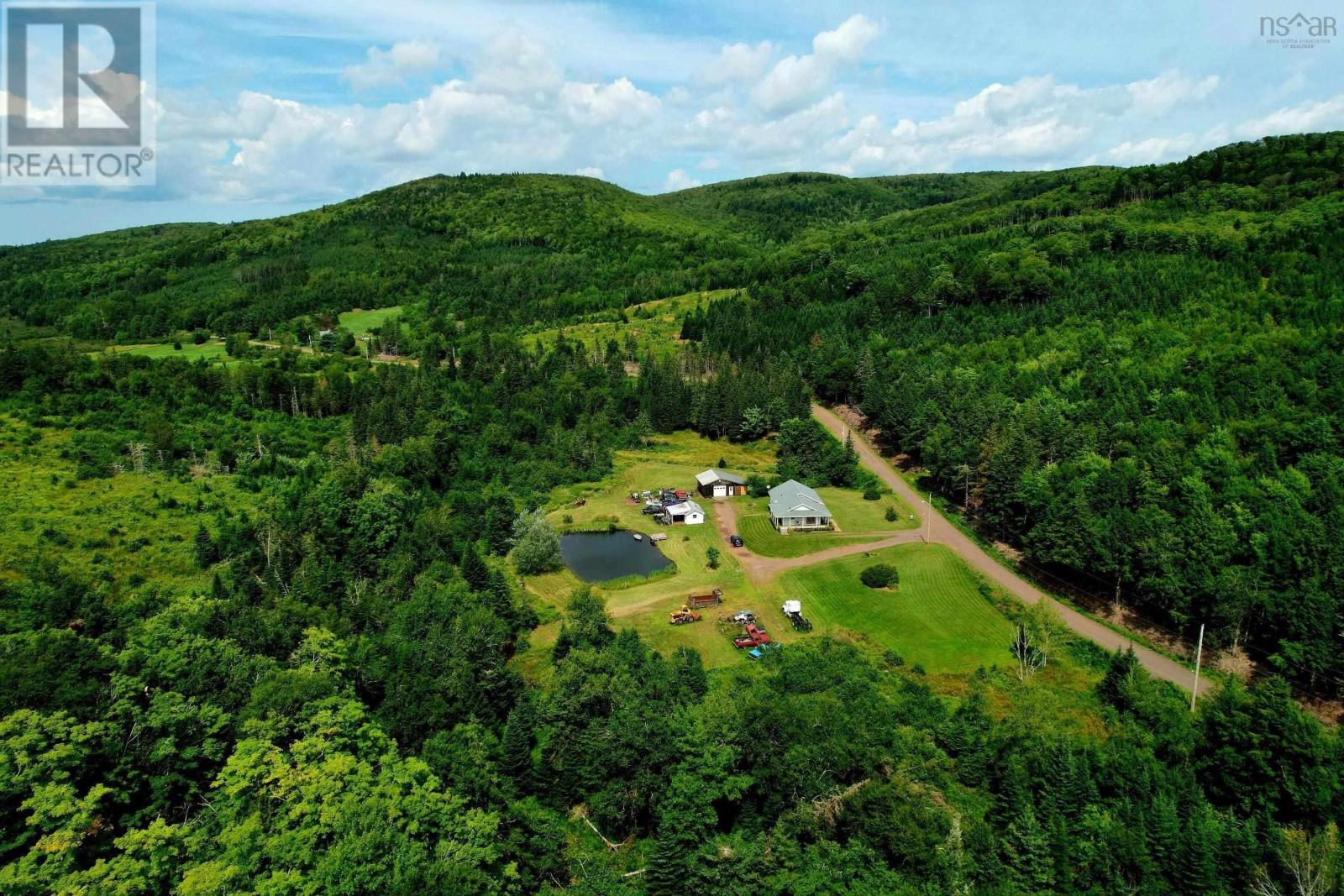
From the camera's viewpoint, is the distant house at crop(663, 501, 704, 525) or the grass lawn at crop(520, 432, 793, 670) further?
the distant house at crop(663, 501, 704, 525)

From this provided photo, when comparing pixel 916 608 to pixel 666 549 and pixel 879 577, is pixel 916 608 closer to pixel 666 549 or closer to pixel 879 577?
pixel 879 577

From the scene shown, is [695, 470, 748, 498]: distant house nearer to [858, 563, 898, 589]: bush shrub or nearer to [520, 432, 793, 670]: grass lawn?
[520, 432, 793, 670]: grass lawn

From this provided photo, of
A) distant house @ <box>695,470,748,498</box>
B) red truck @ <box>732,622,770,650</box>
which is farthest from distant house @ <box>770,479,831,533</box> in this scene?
red truck @ <box>732,622,770,650</box>

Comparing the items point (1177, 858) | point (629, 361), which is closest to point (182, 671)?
point (1177, 858)

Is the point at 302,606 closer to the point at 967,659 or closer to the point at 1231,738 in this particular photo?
the point at 967,659

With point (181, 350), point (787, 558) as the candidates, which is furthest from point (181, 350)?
point (787, 558)

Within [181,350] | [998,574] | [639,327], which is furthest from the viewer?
[639,327]
